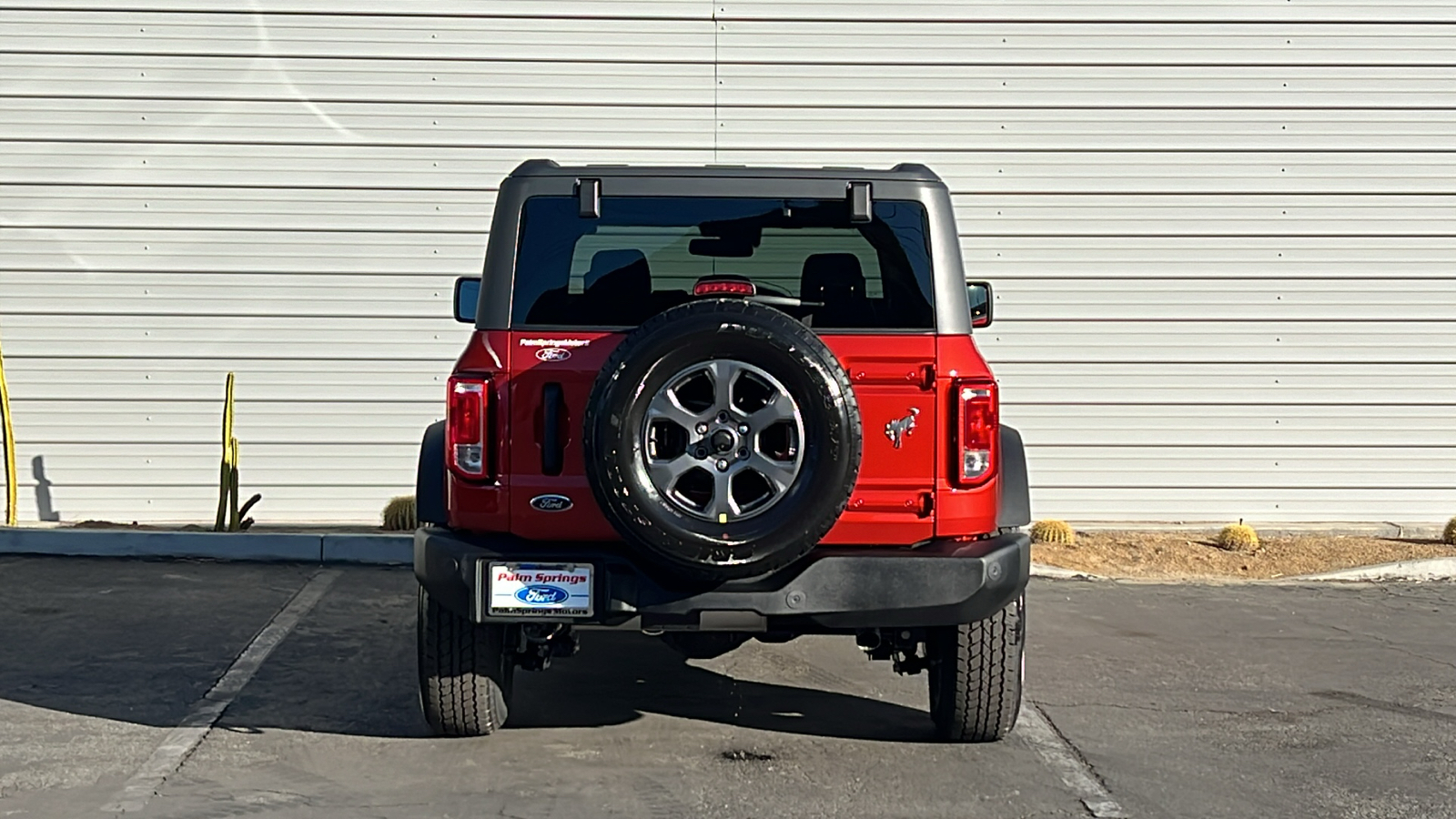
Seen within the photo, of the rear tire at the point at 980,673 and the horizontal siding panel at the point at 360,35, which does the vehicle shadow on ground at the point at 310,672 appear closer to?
the rear tire at the point at 980,673

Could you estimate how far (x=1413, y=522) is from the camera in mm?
11664

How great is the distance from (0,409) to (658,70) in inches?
190

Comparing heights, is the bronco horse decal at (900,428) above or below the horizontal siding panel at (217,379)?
above

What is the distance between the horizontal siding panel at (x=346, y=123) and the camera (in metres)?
11.3

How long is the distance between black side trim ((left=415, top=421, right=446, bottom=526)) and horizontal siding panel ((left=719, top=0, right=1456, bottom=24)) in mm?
6599

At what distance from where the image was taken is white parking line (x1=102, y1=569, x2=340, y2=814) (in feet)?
16.1

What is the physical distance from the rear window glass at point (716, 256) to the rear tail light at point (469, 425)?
0.25m

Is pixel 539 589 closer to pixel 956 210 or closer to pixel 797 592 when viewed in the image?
pixel 797 592

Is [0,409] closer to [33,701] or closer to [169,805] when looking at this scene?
[33,701]

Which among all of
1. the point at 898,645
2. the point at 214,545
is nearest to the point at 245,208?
the point at 214,545

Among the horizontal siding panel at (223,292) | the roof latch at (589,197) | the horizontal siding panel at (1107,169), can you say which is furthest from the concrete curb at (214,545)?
the roof latch at (589,197)

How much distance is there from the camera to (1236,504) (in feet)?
38.1

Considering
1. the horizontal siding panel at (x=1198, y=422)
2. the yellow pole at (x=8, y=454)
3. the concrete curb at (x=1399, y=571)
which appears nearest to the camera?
the concrete curb at (x=1399, y=571)

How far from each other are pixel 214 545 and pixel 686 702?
4558 mm
